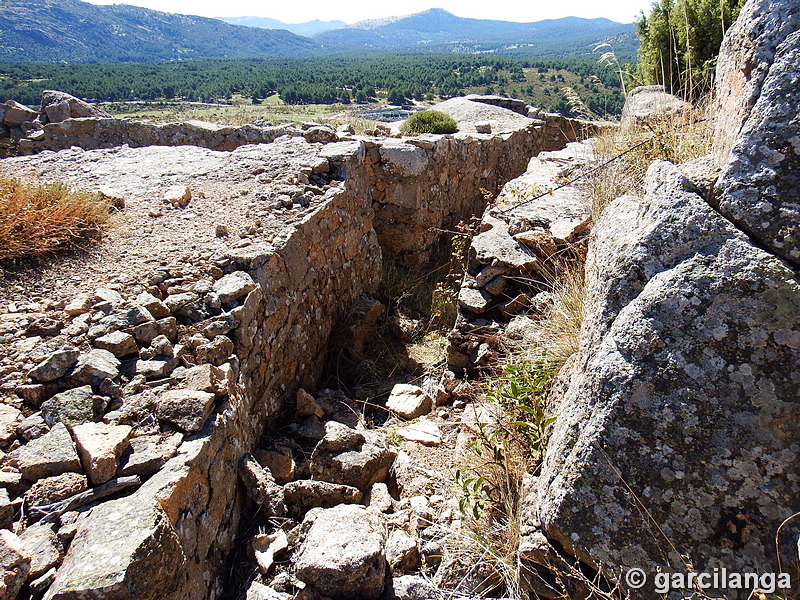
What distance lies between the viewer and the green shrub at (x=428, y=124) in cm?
909

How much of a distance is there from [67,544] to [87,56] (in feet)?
418

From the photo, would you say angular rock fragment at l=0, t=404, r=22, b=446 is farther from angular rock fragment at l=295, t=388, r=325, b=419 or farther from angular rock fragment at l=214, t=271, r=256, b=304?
angular rock fragment at l=295, t=388, r=325, b=419

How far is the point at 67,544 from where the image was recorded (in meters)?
1.89

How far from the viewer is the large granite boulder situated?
1610 mm

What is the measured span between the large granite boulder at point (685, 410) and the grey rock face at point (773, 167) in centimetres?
6

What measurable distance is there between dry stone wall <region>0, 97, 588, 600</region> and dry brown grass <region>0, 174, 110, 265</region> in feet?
2.04

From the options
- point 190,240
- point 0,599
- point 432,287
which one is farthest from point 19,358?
point 432,287

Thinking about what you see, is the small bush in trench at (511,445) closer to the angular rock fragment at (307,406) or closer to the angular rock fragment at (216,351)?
the angular rock fragment at (307,406)

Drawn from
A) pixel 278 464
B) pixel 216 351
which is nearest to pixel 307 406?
pixel 278 464

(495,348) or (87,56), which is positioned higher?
(87,56)

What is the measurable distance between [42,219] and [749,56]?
13.3 ft

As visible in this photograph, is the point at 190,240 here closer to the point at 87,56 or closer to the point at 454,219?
the point at 454,219

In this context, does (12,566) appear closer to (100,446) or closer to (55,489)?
(55,489)

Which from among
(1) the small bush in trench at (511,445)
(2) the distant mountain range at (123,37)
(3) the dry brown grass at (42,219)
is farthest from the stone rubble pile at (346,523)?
(2) the distant mountain range at (123,37)
